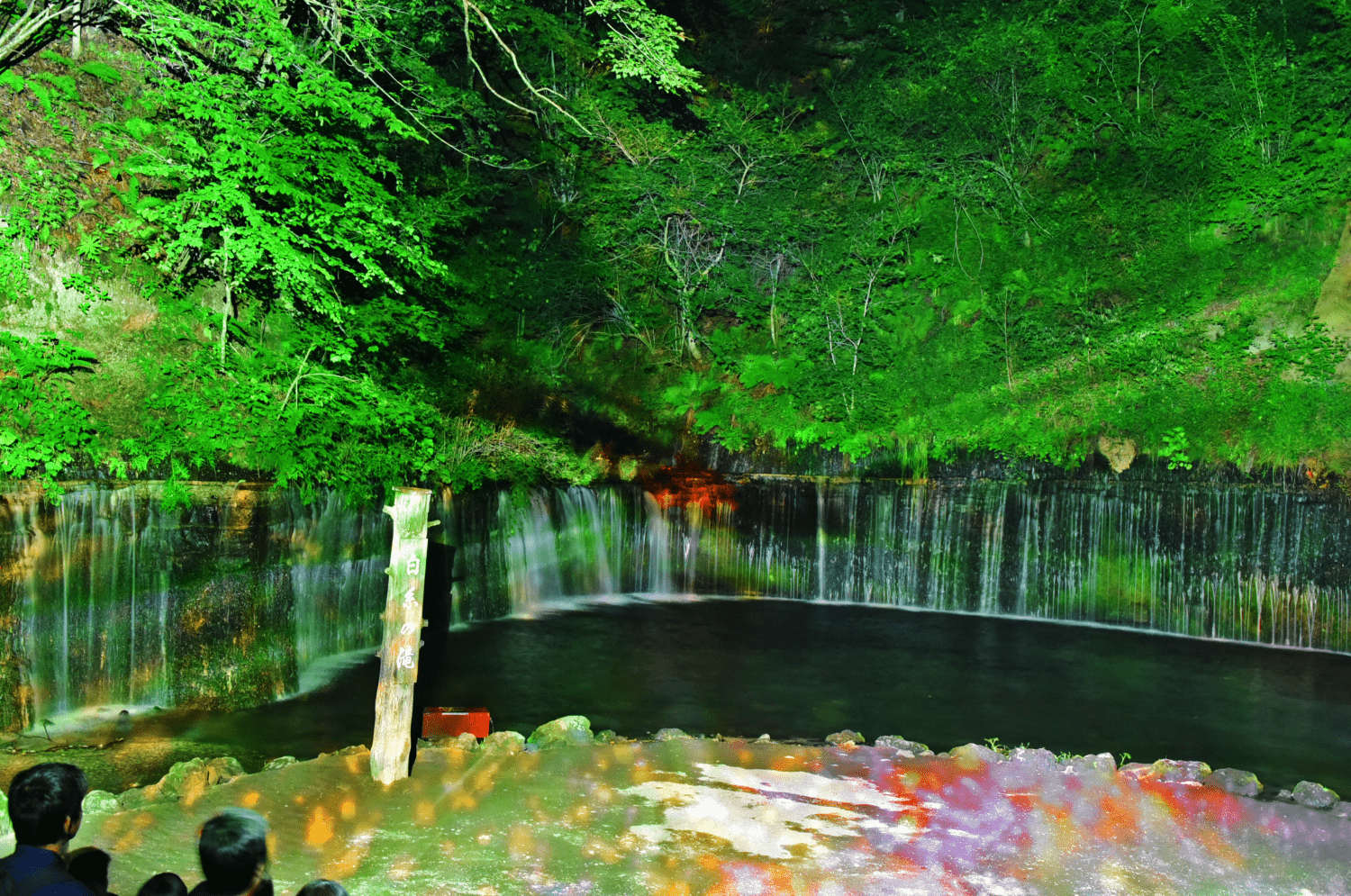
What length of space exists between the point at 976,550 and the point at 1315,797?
9.22 metres

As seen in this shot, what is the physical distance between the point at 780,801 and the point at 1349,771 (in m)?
6.35

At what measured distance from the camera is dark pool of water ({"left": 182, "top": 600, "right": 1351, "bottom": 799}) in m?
10.8

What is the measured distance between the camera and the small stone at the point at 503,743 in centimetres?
891

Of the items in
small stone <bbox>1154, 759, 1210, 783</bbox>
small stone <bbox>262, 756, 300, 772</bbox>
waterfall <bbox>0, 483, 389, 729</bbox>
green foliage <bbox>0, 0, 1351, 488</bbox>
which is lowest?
small stone <bbox>1154, 759, 1210, 783</bbox>

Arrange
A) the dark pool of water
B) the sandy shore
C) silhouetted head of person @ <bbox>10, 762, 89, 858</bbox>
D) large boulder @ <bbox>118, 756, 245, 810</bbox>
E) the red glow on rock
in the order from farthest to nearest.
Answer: the red glow on rock < the dark pool of water < large boulder @ <bbox>118, 756, 245, 810</bbox> < the sandy shore < silhouetted head of person @ <bbox>10, 762, 89, 858</bbox>

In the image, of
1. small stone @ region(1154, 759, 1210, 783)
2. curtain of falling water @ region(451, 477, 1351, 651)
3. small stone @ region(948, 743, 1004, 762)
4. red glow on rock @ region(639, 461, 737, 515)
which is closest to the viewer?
small stone @ region(1154, 759, 1210, 783)

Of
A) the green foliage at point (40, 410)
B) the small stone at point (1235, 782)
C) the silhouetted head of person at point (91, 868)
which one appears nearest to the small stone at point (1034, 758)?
the small stone at point (1235, 782)

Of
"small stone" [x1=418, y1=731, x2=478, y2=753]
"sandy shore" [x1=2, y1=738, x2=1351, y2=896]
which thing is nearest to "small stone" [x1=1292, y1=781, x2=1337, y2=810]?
"sandy shore" [x1=2, y1=738, x2=1351, y2=896]

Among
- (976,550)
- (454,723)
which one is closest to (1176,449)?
Answer: (976,550)

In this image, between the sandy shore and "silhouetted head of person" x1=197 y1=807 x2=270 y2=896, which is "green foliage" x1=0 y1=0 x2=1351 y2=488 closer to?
the sandy shore

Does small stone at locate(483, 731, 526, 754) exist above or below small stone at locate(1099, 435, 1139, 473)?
below

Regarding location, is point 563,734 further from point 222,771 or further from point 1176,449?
point 1176,449

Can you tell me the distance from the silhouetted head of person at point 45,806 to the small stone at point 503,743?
5.87 meters

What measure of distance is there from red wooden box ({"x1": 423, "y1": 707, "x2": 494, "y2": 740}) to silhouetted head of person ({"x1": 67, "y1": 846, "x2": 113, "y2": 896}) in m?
Result: 6.25
